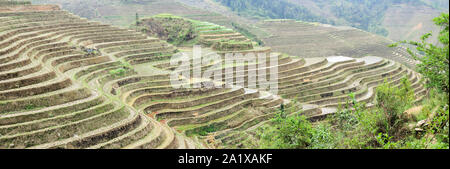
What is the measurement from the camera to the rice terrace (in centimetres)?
800

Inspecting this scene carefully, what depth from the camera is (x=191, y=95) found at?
19.1m

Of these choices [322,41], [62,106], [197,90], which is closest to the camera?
[62,106]

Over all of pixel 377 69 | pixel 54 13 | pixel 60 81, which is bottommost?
pixel 377 69

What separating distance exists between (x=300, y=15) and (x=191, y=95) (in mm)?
62368

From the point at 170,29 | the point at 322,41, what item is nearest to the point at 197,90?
the point at 170,29

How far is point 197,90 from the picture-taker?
1925 centimetres

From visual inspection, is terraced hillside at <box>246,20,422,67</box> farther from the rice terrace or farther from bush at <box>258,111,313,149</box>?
bush at <box>258,111,313,149</box>

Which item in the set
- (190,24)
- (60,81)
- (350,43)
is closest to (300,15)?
(350,43)

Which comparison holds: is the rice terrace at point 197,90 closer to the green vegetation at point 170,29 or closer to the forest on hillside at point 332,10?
the green vegetation at point 170,29

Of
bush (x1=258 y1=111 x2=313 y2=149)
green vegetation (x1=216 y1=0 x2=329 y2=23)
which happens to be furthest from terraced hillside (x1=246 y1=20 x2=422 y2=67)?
bush (x1=258 y1=111 x2=313 y2=149)

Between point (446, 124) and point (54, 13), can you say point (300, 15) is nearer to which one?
point (54, 13)

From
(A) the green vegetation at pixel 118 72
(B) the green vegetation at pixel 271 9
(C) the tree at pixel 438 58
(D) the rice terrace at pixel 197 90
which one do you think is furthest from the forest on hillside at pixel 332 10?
(C) the tree at pixel 438 58

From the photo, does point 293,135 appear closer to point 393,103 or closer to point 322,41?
point 393,103

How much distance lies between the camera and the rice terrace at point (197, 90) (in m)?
8.00
